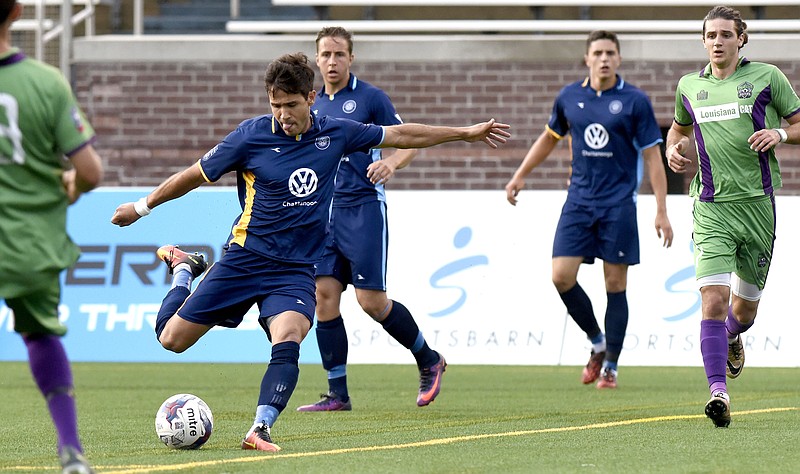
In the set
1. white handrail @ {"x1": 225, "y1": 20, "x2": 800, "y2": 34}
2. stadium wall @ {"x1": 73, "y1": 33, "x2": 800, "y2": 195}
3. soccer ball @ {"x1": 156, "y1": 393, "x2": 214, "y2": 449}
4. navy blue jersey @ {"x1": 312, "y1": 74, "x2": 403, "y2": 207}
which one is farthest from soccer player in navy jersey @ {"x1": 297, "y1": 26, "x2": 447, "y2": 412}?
white handrail @ {"x1": 225, "y1": 20, "x2": 800, "y2": 34}

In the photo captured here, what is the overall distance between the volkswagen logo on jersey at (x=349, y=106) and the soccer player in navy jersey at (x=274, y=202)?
1803 mm

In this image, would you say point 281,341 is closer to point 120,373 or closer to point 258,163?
point 258,163

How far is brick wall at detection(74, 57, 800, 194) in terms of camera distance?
16.7 m

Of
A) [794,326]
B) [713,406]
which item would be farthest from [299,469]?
[794,326]

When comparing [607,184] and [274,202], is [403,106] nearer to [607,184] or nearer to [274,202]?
[607,184]

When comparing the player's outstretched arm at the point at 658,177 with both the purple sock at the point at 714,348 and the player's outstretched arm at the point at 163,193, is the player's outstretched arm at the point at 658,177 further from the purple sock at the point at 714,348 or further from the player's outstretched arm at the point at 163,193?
the player's outstretched arm at the point at 163,193

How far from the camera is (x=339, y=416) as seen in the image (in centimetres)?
842

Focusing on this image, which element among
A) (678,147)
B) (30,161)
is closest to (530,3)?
(678,147)

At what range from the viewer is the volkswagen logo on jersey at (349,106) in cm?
899

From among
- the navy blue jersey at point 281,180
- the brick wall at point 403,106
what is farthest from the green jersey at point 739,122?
the brick wall at point 403,106

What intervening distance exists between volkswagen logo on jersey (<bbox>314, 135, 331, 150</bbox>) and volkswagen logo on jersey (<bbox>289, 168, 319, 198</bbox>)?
13cm

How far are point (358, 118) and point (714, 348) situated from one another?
2.65m

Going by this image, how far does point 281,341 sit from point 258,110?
10.6m

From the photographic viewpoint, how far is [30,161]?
196 inches
